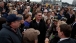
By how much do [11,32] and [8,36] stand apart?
5.7 inches

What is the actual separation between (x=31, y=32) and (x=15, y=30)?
748 mm

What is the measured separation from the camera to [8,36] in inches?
174

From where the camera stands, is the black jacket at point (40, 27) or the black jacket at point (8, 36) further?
the black jacket at point (40, 27)

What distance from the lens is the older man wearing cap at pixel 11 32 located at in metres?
4.36

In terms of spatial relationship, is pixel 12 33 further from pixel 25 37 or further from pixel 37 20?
pixel 37 20

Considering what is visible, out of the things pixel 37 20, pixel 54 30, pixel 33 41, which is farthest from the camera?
pixel 37 20

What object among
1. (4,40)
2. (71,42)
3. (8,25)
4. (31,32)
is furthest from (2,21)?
(71,42)

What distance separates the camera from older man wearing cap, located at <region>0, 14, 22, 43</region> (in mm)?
4363

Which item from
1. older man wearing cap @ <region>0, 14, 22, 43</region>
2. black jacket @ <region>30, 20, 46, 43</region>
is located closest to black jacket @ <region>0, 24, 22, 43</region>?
older man wearing cap @ <region>0, 14, 22, 43</region>

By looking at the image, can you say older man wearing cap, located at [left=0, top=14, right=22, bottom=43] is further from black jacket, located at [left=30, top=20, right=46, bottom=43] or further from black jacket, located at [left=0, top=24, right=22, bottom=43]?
black jacket, located at [left=30, top=20, right=46, bottom=43]

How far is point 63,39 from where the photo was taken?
14.2 feet

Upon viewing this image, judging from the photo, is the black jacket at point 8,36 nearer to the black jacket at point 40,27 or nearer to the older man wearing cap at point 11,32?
the older man wearing cap at point 11,32

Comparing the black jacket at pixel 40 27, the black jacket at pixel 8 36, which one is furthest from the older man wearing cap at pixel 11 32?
the black jacket at pixel 40 27

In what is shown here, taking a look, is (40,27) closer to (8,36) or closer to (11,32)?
(11,32)
